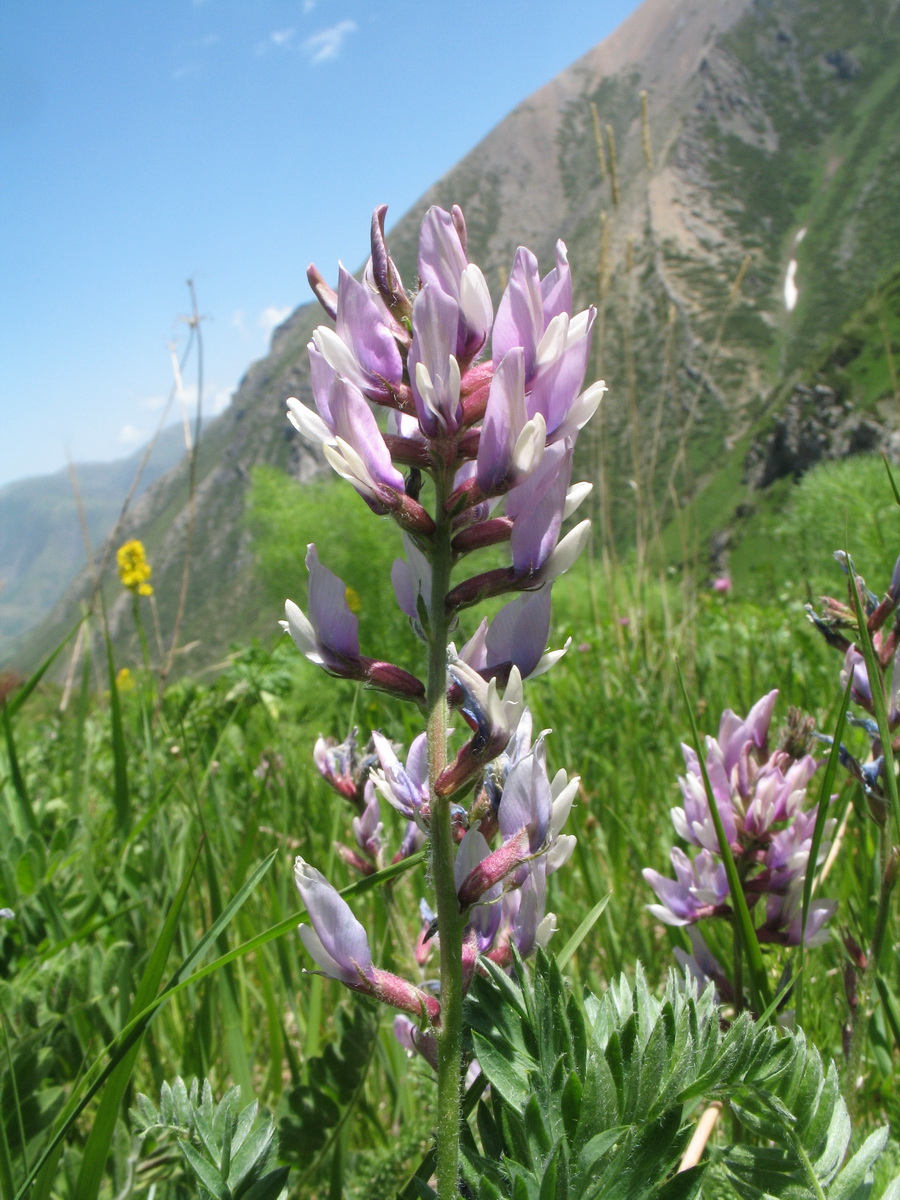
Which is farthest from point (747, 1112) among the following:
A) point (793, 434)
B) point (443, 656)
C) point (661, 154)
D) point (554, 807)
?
point (661, 154)

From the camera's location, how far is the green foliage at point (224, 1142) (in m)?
0.94

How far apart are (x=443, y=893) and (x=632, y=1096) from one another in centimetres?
25

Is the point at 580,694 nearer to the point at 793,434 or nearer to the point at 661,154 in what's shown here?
the point at 793,434

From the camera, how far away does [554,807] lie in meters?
1.00

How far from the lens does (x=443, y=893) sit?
0.90 metres

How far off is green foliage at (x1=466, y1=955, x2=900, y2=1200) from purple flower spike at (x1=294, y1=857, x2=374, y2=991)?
125 mm

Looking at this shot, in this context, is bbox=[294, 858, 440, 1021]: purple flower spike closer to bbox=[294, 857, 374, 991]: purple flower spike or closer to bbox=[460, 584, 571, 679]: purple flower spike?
bbox=[294, 857, 374, 991]: purple flower spike

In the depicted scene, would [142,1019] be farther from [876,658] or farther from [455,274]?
[876,658]

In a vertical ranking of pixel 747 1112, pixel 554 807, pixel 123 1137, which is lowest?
pixel 747 1112

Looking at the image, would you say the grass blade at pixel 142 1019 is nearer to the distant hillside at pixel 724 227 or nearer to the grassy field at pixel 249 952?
the grassy field at pixel 249 952

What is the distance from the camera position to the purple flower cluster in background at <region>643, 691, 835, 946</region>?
5.03 ft

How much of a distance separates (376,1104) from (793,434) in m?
99.3

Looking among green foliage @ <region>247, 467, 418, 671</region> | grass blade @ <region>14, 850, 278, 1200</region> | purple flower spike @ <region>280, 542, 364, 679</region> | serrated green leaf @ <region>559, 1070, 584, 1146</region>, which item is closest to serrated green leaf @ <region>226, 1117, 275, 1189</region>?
grass blade @ <region>14, 850, 278, 1200</region>

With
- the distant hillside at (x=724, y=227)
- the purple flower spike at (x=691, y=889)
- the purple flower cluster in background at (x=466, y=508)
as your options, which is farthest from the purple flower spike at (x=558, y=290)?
the distant hillside at (x=724, y=227)
